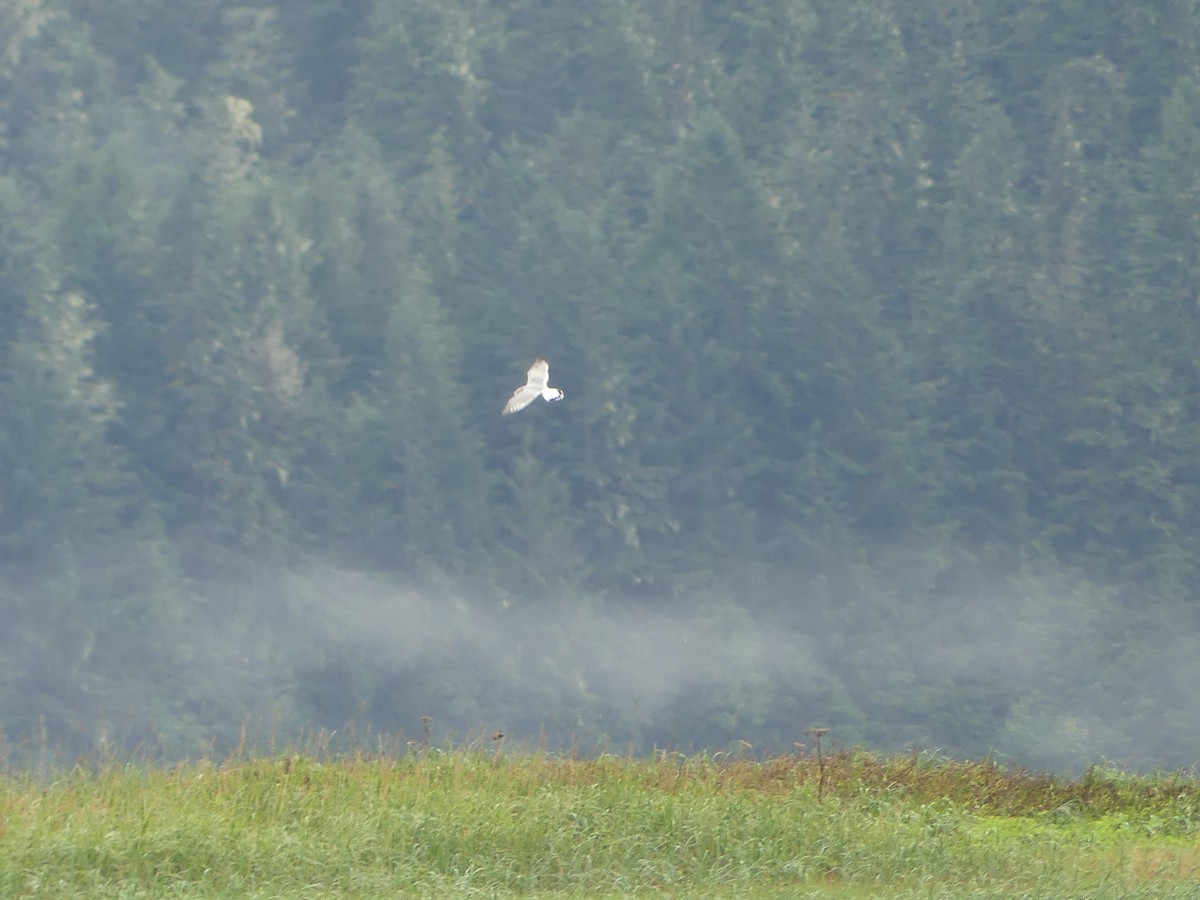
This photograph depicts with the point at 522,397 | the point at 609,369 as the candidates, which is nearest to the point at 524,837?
the point at 522,397

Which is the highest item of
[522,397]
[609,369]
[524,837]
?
[609,369]

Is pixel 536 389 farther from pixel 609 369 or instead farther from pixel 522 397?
pixel 609 369

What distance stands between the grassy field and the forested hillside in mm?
30006

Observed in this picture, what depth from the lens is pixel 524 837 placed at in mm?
10219

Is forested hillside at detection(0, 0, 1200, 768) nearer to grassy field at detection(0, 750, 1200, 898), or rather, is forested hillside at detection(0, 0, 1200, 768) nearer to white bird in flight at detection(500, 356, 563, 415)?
white bird in flight at detection(500, 356, 563, 415)

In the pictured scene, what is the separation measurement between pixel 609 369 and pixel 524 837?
1635 inches

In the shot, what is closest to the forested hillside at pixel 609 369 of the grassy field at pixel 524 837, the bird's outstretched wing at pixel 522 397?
the bird's outstretched wing at pixel 522 397

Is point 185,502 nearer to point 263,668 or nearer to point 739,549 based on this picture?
point 263,668

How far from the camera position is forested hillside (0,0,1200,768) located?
46.7 metres

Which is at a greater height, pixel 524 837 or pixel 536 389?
pixel 536 389

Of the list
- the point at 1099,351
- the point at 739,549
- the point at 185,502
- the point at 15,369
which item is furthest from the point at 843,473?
the point at 15,369

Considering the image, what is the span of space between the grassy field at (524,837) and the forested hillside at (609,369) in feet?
98.4

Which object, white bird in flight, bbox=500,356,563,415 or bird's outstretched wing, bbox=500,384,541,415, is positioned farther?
bird's outstretched wing, bbox=500,384,541,415

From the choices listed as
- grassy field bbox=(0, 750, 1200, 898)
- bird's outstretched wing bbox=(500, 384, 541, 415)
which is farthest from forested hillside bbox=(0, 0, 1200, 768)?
grassy field bbox=(0, 750, 1200, 898)
